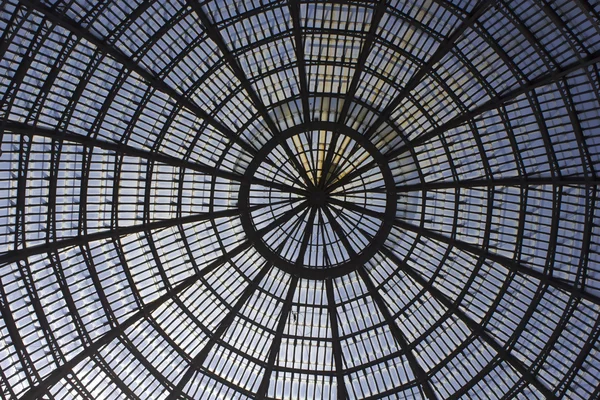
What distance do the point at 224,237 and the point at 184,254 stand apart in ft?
8.19

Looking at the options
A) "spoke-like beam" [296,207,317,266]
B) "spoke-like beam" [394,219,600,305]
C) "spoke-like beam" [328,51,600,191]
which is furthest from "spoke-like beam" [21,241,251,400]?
"spoke-like beam" [394,219,600,305]

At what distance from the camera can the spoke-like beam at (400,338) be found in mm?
35500

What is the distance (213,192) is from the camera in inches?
1369

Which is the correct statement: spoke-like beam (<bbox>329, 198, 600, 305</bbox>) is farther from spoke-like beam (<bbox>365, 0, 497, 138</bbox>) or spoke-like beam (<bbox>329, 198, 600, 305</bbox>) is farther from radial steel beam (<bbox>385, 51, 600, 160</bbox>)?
spoke-like beam (<bbox>365, 0, 497, 138</bbox>)

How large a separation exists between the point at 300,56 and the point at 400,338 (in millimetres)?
17047

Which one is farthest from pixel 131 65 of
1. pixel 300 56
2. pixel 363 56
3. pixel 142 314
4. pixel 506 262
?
pixel 506 262

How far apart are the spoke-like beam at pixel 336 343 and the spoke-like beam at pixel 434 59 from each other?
967 centimetres

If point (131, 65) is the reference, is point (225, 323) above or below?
below

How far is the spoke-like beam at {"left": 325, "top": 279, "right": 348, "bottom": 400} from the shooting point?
36159mm

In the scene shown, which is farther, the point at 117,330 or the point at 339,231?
the point at 339,231

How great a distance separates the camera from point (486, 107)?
99.9ft

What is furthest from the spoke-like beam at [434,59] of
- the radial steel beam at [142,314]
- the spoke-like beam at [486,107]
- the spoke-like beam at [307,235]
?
the radial steel beam at [142,314]

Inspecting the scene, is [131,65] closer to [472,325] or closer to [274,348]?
[274,348]

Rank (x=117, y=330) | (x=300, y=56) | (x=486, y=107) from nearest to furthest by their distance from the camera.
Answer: (x=486, y=107)
(x=300, y=56)
(x=117, y=330)
